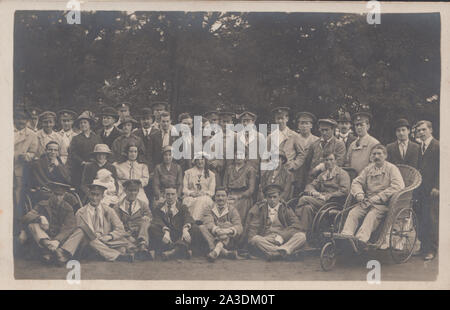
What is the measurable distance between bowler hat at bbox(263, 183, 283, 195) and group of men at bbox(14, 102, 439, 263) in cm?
1

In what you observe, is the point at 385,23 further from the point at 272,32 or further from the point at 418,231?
the point at 418,231

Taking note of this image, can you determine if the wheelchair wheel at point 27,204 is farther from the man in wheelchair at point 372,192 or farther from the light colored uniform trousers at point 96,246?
the man in wheelchair at point 372,192

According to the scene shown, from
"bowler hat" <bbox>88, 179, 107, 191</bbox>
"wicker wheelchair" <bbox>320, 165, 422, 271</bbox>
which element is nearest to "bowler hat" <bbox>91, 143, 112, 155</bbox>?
"bowler hat" <bbox>88, 179, 107, 191</bbox>

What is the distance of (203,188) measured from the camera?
23.7 feet

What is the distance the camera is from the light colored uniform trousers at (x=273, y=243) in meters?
7.12

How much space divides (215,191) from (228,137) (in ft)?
2.61

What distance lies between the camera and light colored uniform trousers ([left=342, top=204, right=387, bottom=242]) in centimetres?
715

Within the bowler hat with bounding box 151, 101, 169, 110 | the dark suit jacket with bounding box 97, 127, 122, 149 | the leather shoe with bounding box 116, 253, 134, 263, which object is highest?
the bowler hat with bounding box 151, 101, 169, 110

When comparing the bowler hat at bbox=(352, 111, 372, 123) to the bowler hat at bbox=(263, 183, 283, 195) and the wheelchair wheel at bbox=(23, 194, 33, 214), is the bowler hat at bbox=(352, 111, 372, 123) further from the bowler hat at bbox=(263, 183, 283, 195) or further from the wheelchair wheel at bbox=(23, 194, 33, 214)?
the wheelchair wheel at bbox=(23, 194, 33, 214)

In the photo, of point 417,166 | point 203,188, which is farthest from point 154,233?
point 417,166

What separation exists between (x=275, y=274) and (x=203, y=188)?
158cm

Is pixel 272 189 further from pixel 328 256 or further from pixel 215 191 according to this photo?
pixel 328 256

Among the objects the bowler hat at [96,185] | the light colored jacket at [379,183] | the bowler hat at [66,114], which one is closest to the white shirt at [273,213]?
the light colored jacket at [379,183]

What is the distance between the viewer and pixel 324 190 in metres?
7.21
